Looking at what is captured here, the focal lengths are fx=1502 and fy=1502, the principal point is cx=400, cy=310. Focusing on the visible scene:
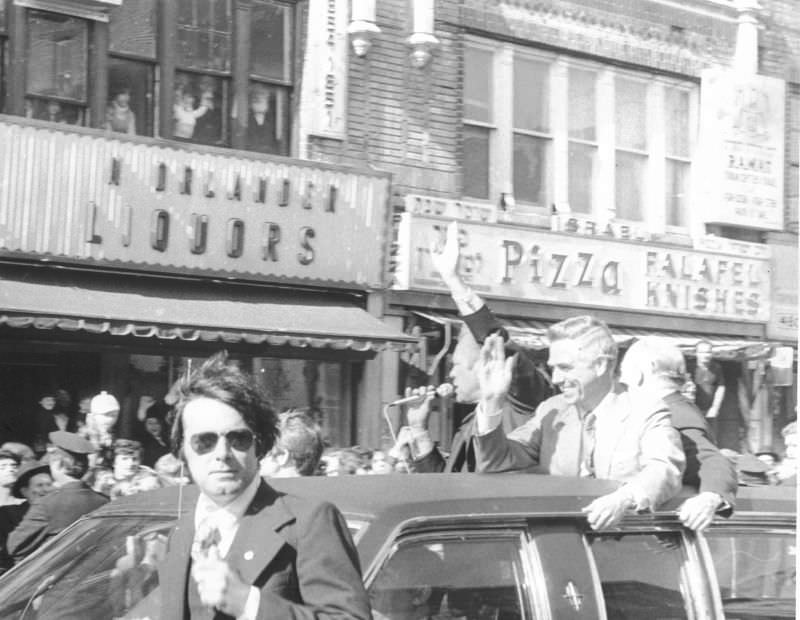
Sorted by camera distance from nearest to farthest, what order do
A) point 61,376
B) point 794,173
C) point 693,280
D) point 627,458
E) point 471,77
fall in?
point 627,458
point 61,376
point 471,77
point 693,280
point 794,173

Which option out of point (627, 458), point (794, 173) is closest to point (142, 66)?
point (794, 173)

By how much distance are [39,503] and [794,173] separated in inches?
478

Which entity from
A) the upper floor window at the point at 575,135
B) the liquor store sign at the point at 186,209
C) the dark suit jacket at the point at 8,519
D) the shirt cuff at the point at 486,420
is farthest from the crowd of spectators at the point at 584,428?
the upper floor window at the point at 575,135

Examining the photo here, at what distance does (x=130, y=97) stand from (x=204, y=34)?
0.92 m

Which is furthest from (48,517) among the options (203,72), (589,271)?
(589,271)

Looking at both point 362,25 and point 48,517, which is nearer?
point 48,517

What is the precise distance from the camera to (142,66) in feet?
41.1

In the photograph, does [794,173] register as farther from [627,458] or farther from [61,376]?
[627,458]

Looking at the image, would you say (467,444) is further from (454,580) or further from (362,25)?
(362,25)

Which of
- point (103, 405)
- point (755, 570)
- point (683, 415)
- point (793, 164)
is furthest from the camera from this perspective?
point (793, 164)

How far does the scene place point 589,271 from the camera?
1472 cm

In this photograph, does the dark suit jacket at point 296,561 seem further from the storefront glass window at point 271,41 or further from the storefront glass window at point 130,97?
the storefront glass window at point 271,41

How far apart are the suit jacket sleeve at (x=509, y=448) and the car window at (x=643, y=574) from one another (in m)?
0.51

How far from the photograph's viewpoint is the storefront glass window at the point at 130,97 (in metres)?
12.3
